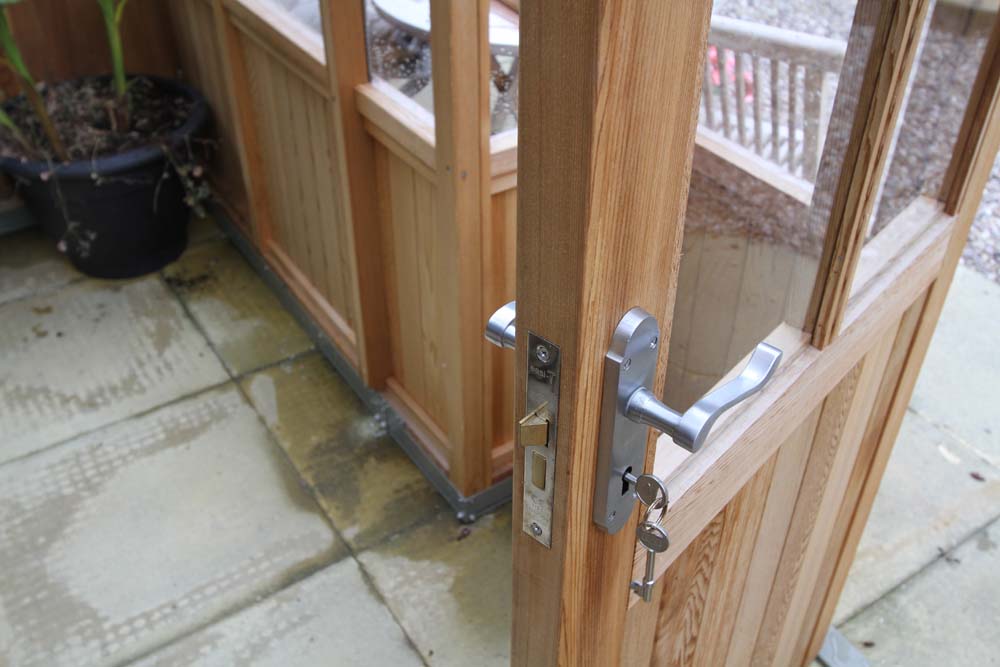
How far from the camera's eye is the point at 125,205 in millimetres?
3080

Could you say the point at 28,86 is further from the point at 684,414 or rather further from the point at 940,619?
the point at 940,619

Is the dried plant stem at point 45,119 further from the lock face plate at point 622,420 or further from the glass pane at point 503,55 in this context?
the lock face plate at point 622,420

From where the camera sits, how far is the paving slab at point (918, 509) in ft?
7.68

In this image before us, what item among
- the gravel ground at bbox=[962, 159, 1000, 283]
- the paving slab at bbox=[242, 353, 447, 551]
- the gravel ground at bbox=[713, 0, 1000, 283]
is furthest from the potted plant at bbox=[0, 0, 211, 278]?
the gravel ground at bbox=[962, 159, 1000, 283]

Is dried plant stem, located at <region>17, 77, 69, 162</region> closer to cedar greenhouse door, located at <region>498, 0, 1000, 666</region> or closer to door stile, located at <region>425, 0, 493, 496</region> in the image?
door stile, located at <region>425, 0, 493, 496</region>

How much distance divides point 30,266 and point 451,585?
208cm

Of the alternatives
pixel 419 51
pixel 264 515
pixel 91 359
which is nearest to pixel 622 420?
pixel 419 51

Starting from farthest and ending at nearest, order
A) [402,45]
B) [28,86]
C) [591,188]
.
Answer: [28,86], [402,45], [591,188]

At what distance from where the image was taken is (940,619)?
224cm

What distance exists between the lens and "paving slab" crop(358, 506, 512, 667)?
2129 millimetres

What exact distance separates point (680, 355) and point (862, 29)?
1.29 ft

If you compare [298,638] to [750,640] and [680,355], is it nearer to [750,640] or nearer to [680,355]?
[750,640]

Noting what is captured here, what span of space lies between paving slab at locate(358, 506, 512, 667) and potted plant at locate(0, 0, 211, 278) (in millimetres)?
1530

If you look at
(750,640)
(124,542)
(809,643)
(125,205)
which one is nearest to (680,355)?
(750,640)
